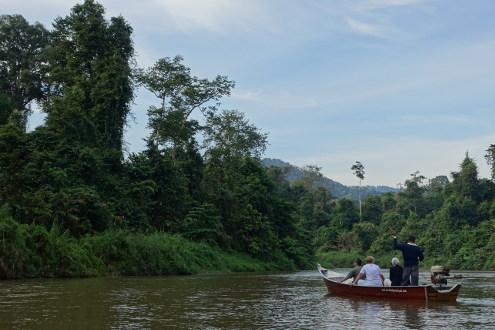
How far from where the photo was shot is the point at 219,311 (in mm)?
14078

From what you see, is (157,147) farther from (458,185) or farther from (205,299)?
(458,185)

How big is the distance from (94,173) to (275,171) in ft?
152

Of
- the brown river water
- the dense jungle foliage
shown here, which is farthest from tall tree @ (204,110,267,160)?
the brown river water

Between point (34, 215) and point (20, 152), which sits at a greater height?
point (20, 152)

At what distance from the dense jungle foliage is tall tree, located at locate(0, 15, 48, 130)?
0.33 feet

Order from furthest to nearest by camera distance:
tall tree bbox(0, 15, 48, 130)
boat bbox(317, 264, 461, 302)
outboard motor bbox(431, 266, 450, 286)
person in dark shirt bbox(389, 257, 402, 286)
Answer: tall tree bbox(0, 15, 48, 130)
person in dark shirt bbox(389, 257, 402, 286)
outboard motor bbox(431, 266, 450, 286)
boat bbox(317, 264, 461, 302)

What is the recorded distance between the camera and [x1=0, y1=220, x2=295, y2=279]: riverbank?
25.9 metres

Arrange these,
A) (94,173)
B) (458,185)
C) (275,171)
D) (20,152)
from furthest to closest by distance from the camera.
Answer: (275,171)
(458,185)
(94,173)
(20,152)

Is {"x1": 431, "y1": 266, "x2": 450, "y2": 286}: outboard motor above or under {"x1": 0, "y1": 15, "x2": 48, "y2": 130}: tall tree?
under

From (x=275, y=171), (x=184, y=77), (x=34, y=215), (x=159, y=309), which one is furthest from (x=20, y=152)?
(x=275, y=171)

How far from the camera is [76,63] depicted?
43.0 m

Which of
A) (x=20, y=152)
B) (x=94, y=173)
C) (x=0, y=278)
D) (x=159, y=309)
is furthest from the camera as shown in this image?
(x=94, y=173)

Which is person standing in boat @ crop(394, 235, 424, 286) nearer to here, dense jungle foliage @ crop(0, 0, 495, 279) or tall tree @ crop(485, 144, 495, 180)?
dense jungle foliage @ crop(0, 0, 495, 279)

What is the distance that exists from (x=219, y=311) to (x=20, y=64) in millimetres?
45211
